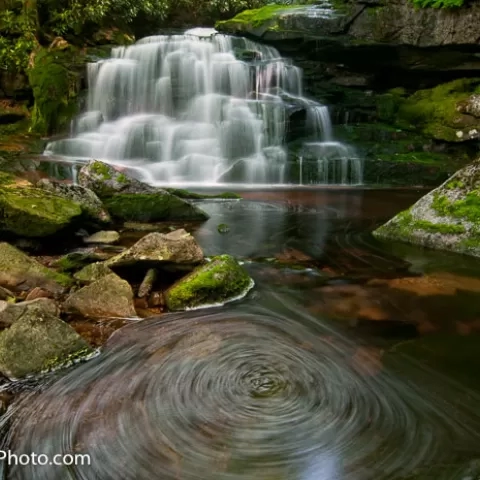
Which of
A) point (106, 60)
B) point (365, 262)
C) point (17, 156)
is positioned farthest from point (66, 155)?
point (365, 262)

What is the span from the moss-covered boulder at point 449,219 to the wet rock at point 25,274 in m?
4.99

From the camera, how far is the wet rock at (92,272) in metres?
5.36

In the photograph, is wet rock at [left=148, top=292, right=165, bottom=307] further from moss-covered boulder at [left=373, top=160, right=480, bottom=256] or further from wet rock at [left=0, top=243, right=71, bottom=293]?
moss-covered boulder at [left=373, top=160, right=480, bottom=256]

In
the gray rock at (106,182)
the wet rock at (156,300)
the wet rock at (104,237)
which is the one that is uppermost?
the gray rock at (106,182)

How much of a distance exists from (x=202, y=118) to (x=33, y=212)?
1054 cm

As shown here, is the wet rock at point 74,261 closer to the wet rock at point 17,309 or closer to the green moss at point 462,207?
the wet rock at point 17,309

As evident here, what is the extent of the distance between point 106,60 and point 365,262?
14356 mm

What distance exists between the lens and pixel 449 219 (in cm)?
724

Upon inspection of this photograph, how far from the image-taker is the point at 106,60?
17641 millimetres

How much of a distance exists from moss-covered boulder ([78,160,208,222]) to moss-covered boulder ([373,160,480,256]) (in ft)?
12.2

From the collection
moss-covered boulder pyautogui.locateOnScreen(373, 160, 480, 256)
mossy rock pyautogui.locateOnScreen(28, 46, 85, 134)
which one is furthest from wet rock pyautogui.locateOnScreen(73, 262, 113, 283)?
mossy rock pyautogui.locateOnScreen(28, 46, 85, 134)

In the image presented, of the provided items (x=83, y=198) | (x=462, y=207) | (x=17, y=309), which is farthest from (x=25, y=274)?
(x=462, y=207)

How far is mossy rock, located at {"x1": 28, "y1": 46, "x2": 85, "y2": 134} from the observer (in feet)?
53.5

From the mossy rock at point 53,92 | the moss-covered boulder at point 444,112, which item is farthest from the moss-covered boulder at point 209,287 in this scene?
the mossy rock at point 53,92
